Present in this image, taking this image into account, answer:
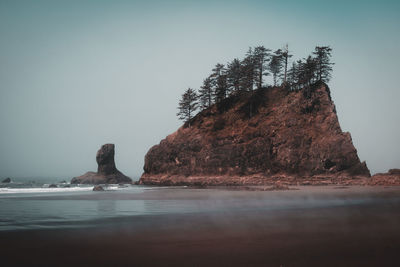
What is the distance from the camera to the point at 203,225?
1203 cm

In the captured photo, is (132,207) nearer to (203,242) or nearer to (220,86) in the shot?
(203,242)

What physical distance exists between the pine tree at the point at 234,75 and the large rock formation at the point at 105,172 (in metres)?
43.0

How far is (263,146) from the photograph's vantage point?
5822 centimetres

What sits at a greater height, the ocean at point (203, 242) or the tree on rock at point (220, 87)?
the tree on rock at point (220, 87)

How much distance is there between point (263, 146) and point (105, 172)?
55498 mm

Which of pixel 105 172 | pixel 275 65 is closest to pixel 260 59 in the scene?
pixel 275 65

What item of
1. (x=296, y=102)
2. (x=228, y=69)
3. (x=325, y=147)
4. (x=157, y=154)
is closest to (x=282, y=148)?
(x=325, y=147)

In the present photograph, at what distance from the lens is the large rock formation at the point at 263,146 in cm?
5169

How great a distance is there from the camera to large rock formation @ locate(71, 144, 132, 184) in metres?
91.7

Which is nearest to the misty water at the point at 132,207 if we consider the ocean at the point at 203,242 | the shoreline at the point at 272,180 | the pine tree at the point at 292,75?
the ocean at the point at 203,242

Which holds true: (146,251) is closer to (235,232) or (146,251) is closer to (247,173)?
(235,232)

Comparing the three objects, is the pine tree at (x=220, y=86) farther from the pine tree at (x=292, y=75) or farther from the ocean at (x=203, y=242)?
the ocean at (x=203, y=242)

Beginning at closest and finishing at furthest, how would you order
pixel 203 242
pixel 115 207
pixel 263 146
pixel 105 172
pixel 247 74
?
pixel 203 242 < pixel 115 207 < pixel 263 146 < pixel 247 74 < pixel 105 172

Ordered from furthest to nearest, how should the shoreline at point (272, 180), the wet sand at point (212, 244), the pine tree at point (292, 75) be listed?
the pine tree at point (292, 75)
the shoreline at point (272, 180)
the wet sand at point (212, 244)
